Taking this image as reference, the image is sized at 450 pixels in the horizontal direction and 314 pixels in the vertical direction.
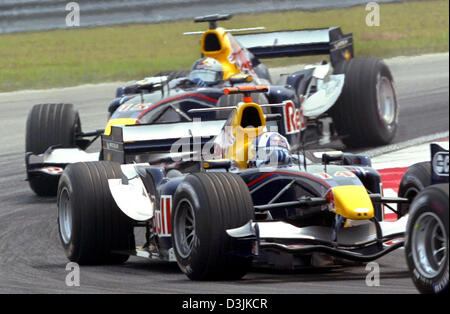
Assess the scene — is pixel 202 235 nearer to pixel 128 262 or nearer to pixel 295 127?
pixel 128 262

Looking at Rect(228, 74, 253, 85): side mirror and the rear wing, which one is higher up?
the rear wing

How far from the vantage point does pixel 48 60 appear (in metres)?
24.2

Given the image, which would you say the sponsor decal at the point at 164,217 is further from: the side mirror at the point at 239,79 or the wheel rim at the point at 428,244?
the side mirror at the point at 239,79

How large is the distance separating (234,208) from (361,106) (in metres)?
8.53

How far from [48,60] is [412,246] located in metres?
17.4

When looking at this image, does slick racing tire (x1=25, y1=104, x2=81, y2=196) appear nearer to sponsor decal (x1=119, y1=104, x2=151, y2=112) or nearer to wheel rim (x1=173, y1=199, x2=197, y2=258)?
sponsor decal (x1=119, y1=104, x2=151, y2=112)

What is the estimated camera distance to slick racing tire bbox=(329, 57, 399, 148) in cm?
1727

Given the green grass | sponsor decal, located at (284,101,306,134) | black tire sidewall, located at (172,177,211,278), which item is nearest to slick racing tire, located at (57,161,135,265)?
Answer: black tire sidewall, located at (172,177,211,278)

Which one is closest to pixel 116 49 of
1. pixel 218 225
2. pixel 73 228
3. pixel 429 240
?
pixel 73 228

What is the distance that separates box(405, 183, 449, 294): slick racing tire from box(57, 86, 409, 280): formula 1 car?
5.08ft

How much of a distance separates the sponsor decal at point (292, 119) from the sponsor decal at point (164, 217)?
5.15 meters

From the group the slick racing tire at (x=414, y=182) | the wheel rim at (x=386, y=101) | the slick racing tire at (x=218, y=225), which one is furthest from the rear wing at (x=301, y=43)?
the slick racing tire at (x=218, y=225)

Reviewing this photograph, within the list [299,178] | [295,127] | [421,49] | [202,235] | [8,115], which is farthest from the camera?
[421,49]
